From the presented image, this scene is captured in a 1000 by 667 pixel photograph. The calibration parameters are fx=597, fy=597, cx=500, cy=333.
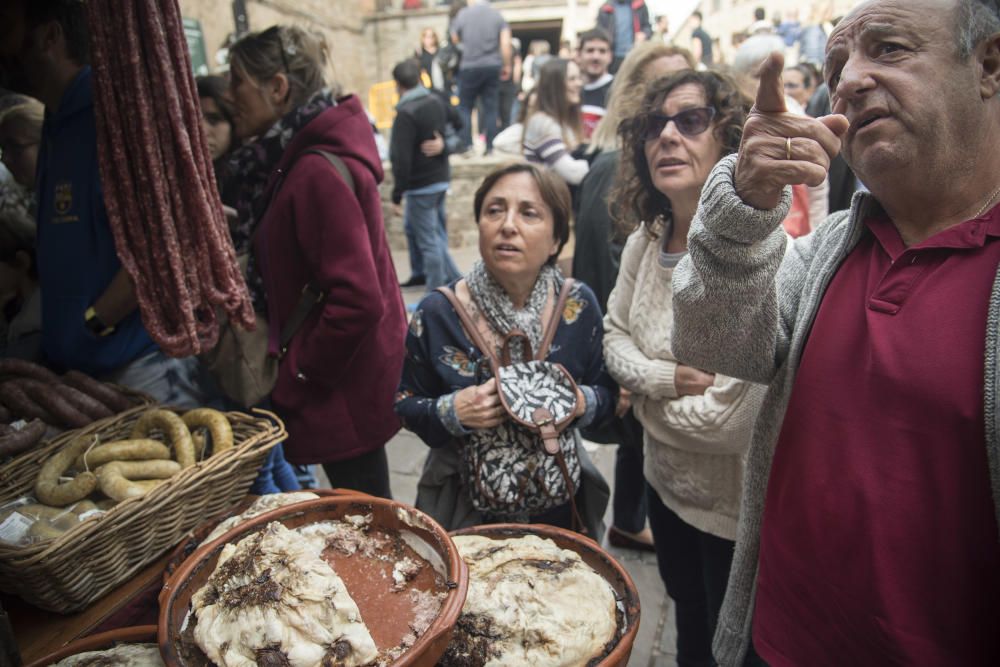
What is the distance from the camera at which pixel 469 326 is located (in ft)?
5.69

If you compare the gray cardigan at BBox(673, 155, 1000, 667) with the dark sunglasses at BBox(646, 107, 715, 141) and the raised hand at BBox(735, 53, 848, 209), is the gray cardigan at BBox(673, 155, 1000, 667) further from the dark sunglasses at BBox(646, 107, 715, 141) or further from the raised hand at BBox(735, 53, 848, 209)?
the dark sunglasses at BBox(646, 107, 715, 141)

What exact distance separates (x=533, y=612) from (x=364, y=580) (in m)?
0.29

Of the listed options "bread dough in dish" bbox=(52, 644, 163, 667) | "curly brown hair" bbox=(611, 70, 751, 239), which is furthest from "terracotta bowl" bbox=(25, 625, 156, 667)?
"curly brown hair" bbox=(611, 70, 751, 239)

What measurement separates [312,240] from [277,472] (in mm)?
887

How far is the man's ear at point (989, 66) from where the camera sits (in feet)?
3.29

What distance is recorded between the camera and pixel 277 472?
2262mm

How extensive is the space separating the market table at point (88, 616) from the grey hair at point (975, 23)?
1947 mm

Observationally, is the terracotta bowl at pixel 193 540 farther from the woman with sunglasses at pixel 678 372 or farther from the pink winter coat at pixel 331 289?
the woman with sunglasses at pixel 678 372

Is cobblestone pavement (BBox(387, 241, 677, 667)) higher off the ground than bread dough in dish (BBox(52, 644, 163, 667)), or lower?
lower

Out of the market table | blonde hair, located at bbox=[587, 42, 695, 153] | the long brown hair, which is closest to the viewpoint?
the market table

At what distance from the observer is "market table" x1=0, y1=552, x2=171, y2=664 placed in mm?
1250

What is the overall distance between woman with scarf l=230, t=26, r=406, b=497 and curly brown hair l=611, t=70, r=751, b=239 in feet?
3.05

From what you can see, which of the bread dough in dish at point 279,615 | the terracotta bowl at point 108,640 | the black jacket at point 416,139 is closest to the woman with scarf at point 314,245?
the terracotta bowl at point 108,640

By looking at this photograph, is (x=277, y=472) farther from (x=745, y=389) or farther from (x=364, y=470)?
(x=745, y=389)
